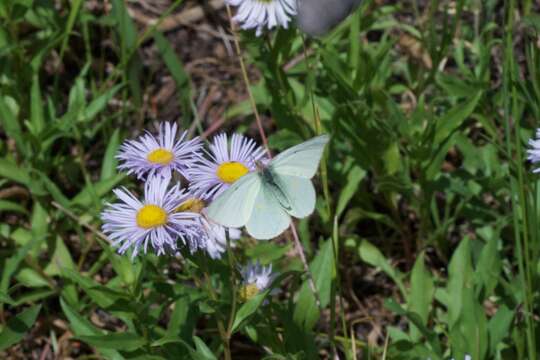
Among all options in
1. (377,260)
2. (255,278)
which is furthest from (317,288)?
(377,260)

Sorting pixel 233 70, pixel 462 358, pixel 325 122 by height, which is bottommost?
pixel 462 358

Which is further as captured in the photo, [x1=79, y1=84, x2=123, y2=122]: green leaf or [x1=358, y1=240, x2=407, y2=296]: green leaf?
[x1=79, y1=84, x2=123, y2=122]: green leaf

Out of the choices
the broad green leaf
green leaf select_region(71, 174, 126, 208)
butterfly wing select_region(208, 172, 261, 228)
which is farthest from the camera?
the broad green leaf

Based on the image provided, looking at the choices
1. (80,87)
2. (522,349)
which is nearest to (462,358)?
(522,349)

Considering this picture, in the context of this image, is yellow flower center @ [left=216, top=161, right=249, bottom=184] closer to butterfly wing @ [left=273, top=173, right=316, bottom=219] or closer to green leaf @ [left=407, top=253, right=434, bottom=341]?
butterfly wing @ [left=273, top=173, right=316, bottom=219]

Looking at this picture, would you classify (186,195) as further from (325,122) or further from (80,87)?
(80,87)

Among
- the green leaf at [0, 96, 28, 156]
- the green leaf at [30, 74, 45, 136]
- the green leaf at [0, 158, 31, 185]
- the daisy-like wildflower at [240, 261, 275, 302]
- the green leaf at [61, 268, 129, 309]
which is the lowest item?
the green leaf at [61, 268, 129, 309]

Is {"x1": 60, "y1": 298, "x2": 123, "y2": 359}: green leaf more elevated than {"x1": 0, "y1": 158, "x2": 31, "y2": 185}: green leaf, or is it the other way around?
{"x1": 0, "y1": 158, "x2": 31, "y2": 185}: green leaf

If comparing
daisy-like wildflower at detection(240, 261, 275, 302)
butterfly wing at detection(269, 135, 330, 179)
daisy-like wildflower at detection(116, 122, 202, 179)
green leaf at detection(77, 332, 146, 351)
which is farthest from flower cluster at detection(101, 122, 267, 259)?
daisy-like wildflower at detection(240, 261, 275, 302)
